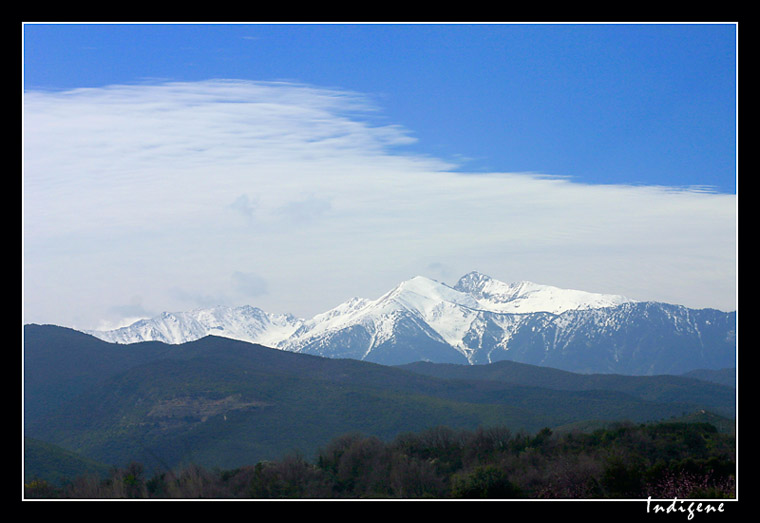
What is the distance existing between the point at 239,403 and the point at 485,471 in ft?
276

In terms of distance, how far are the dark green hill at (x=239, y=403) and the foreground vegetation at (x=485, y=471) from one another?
3992cm

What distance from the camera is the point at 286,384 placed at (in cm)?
12419

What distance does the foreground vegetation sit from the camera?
3017 centimetres

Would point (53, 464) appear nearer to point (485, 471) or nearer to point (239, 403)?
point (239, 403)

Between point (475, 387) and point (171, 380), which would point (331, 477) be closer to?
point (171, 380)

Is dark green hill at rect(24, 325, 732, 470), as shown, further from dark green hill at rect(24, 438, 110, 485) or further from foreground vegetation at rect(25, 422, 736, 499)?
foreground vegetation at rect(25, 422, 736, 499)

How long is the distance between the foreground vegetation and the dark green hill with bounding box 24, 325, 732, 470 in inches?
1572

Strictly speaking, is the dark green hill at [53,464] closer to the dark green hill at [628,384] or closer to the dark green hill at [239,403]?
the dark green hill at [239,403]

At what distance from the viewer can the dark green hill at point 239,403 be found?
9869 cm

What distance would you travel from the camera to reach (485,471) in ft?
108

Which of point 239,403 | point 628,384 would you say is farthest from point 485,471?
point 628,384

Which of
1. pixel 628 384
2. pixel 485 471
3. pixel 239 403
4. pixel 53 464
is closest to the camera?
pixel 485 471
